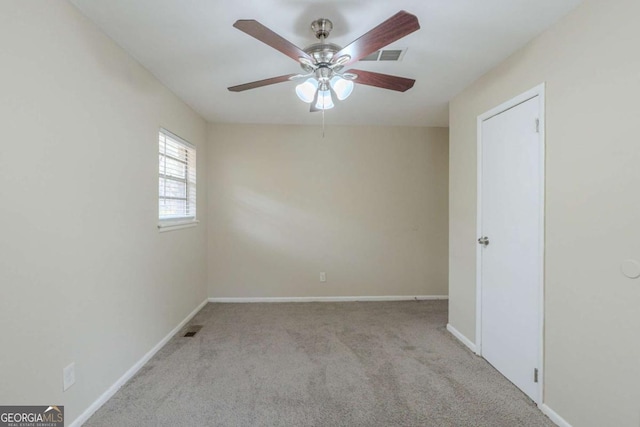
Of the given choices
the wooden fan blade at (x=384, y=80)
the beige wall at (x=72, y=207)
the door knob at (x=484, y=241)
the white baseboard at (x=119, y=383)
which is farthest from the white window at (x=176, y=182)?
the door knob at (x=484, y=241)

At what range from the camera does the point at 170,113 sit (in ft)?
8.98

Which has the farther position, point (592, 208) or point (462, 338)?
point (462, 338)

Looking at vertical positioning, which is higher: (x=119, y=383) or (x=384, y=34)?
(x=384, y=34)

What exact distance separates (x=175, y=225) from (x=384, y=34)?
2541mm

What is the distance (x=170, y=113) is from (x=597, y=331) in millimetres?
3561

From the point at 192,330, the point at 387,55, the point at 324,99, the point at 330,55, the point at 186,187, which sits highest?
the point at 387,55

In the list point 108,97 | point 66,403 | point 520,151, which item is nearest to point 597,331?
point 520,151

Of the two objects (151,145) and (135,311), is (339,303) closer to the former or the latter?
(135,311)

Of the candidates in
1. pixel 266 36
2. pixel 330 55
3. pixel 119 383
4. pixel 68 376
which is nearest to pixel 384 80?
pixel 330 55

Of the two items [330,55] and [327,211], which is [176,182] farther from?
[330,55]

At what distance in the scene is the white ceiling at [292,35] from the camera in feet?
5.16

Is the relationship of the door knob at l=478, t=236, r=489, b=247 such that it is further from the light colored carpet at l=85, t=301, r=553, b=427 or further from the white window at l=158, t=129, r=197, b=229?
the white window at l=158, t=129, r=197, b=229

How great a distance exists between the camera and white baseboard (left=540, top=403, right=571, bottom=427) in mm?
1628

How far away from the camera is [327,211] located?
3.88 m
